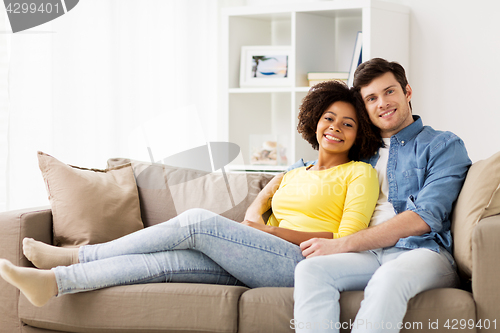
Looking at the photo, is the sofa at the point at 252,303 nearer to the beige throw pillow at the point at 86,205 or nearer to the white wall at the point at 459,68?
the beige throw pillow at the point at 86,205

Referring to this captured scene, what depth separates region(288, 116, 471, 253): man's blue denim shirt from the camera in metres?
1.50

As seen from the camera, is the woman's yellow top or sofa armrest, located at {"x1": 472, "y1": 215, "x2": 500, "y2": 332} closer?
sofa armrest, located at {"x1": 472, "y1": 215, "x2": 500, "y2": 332}

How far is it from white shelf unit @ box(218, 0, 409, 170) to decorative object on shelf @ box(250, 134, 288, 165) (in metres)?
0.05

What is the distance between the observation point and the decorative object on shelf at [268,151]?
2.94m

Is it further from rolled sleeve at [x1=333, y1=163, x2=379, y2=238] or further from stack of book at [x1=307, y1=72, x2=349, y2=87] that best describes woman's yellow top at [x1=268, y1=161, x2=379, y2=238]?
stack of book at [x1=307, y1=72, x2=349, y2=87]

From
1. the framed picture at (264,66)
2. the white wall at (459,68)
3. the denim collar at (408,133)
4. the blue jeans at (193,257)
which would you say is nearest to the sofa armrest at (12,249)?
the blue jeans at (193,257)

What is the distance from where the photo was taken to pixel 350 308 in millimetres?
1351

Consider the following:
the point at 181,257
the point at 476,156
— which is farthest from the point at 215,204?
the point at 476,156

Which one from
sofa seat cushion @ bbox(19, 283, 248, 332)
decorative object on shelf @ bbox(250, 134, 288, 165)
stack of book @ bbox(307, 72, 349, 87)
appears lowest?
sofa seat cushion @ bbox(19, 283, 248, 332)

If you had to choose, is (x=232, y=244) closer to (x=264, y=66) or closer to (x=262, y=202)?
(x=262, y=202)

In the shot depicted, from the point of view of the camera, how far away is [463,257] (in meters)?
1.42

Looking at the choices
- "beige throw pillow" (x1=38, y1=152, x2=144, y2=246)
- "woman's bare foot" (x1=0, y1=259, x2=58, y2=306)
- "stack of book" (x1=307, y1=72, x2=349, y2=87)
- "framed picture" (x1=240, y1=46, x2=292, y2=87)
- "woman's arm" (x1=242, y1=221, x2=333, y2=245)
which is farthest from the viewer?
"framed picture" (x1=240, y1=46, x2=292, y2=87)

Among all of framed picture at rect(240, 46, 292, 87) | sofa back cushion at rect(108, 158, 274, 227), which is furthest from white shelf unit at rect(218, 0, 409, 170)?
sofa back cushion at rect(108, 158, 274, 227)

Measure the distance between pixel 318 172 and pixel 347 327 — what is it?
1.99 feet
